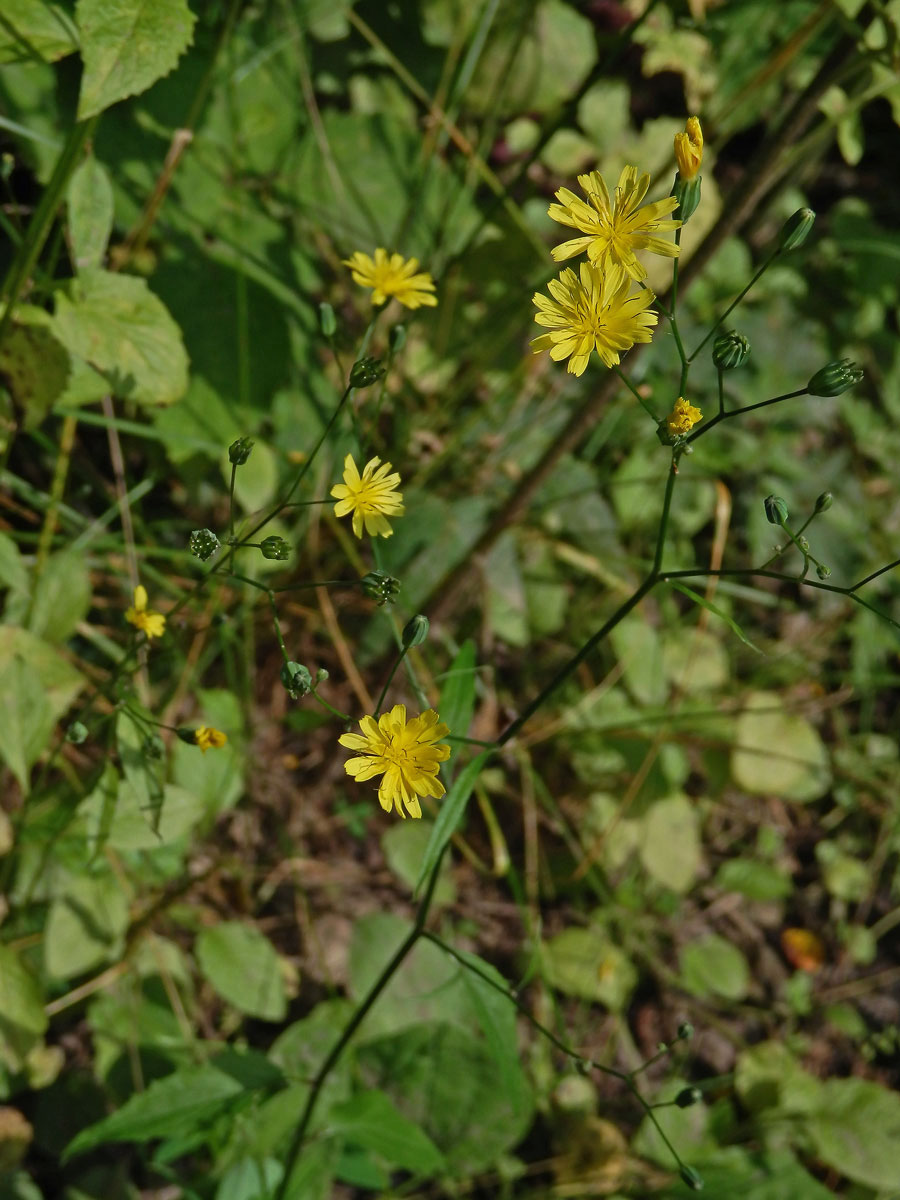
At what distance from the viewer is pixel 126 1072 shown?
2.00 meters

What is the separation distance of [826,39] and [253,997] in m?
2.97

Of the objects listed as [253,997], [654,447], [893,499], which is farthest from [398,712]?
[893,499]

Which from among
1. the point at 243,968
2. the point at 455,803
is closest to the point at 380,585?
the point at 455,803

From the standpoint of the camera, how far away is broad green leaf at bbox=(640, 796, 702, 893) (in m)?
2.65

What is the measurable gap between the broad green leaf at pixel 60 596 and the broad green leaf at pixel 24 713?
0.16 metres

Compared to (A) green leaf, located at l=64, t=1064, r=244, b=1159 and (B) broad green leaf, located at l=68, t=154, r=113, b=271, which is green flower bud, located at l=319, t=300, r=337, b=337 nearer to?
(B) broad green leaf, located at l=68, t=154, r=113, b=271

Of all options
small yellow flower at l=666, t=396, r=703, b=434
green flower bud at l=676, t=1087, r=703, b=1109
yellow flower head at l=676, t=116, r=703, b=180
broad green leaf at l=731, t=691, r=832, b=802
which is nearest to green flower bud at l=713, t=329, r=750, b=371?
small yellow flower at l=666, t=396, r=703, b=434

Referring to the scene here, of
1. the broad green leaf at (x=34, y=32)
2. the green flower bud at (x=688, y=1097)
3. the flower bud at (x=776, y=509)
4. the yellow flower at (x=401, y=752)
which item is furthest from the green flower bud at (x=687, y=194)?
the green flower bud at (x=688, y=1097)

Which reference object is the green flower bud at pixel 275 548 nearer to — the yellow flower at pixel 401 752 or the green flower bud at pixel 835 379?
the yellow flower at pixel 401 752

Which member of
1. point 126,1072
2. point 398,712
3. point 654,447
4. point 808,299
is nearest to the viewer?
point 398,712

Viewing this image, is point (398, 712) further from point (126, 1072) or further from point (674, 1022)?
point (674, 1022)

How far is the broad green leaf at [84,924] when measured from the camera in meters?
1.86

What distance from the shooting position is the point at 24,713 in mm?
1747

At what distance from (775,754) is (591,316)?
1.83 meters
